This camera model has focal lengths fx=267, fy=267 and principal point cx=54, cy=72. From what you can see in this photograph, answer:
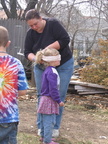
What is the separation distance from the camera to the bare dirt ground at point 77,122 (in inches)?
159

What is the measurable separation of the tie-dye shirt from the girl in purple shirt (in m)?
0.87

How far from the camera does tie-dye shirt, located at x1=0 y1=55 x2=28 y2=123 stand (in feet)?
7.80

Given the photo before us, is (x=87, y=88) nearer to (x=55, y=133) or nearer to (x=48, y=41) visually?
(x=55, y=133)

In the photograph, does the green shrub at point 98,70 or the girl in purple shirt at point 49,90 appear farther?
the green shrub at point 98,70

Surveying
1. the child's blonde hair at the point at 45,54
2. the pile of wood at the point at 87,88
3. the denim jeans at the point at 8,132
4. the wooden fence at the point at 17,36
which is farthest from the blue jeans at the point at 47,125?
the wooden fence at the point at 17,36

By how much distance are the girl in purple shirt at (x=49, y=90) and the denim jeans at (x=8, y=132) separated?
90 centimetres

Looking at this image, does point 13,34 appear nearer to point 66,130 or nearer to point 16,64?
point 66,130

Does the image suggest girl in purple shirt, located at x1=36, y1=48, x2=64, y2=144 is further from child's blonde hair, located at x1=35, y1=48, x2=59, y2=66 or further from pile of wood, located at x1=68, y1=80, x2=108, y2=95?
pile of wood, located at x1=68, y1=80, x2=108, y2=95

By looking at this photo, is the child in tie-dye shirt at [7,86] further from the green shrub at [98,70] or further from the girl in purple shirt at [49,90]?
the green shrub at [98,70]

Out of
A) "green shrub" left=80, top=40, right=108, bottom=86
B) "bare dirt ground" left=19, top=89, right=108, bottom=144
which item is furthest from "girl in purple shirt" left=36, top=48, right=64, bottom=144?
"green shrub" left=80, top=40, right=108, bottom=86

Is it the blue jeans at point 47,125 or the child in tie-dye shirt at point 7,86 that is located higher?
the child in tie-dye shirt at point 7,86

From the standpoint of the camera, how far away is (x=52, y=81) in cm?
322

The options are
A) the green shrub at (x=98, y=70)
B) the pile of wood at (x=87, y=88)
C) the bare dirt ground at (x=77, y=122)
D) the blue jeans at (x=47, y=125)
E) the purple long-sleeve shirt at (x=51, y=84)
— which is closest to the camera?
the purple long-sleeve shirt at (x=51, y=84)

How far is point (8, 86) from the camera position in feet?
7.88
